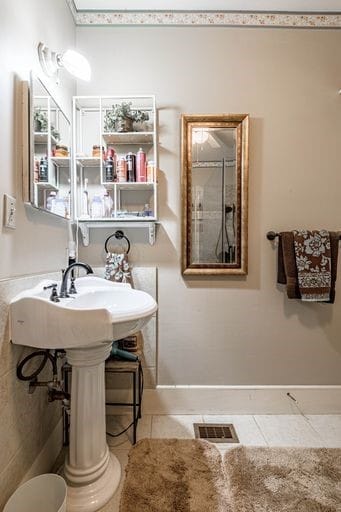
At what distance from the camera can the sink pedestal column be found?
3.79ft

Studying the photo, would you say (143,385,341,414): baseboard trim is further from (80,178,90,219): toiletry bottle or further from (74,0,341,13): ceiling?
(74,0,341,13): ceiling

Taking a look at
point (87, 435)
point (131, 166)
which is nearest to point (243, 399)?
point (87, 435)

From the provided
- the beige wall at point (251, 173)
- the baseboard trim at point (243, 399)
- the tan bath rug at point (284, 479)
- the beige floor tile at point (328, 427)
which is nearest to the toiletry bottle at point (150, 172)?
the beige wall at point (251, 173)

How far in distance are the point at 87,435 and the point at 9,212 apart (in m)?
0.99

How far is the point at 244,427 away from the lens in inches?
66.6

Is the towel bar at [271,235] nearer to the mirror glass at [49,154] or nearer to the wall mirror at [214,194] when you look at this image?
the wall mirror at [214,194]

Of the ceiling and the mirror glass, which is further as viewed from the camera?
the ceiling

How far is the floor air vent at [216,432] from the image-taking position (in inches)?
62.4

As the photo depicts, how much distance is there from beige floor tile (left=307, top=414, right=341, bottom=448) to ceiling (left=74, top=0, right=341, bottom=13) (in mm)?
2596

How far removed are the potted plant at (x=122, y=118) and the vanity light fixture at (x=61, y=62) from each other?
239 mm

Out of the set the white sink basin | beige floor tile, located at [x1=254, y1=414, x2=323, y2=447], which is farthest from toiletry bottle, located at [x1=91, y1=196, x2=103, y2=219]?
beige floor tile, located at [x1=254, y1=414, x2=323, y2=447]

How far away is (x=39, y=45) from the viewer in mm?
1253

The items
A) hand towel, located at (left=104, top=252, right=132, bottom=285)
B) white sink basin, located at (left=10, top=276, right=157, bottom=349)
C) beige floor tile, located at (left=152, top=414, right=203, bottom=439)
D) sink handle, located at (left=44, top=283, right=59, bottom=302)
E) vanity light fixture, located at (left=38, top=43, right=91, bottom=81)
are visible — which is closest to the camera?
white sink basin, located at (left=10, top=276, right=157, bottom=349)

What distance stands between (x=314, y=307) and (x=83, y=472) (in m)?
1.60
